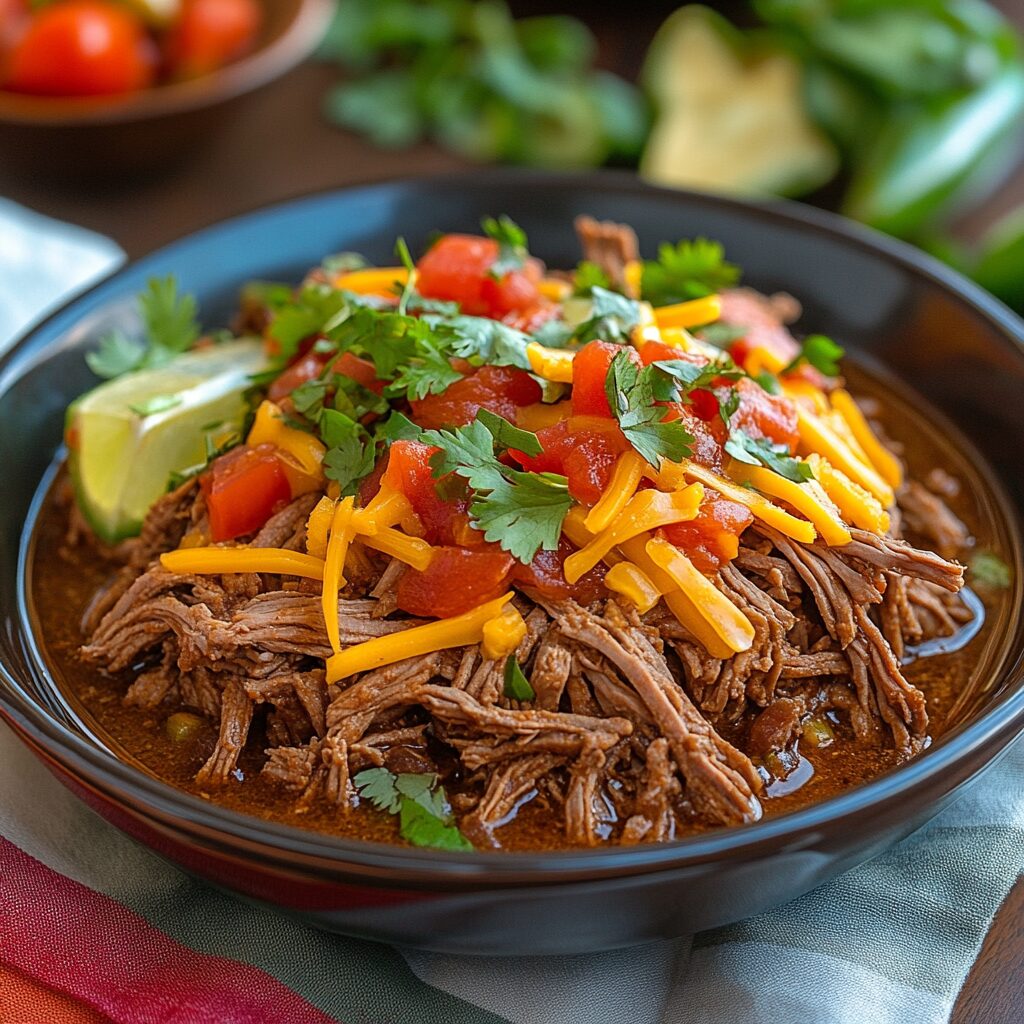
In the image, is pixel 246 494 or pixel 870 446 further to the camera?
pixel 870 446

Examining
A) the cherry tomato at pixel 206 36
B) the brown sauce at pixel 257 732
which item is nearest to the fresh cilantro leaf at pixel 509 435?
the brown sauce at pixel 257 732

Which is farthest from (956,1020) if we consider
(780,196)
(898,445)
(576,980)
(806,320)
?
(780,196)

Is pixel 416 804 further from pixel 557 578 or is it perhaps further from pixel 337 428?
pixel 337 428

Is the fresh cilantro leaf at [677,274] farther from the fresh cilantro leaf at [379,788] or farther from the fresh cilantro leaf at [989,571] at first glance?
the fresh cilantro leaf at [379,788]

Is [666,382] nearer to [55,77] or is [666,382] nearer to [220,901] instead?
[220,901]

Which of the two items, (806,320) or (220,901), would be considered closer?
(220,901)

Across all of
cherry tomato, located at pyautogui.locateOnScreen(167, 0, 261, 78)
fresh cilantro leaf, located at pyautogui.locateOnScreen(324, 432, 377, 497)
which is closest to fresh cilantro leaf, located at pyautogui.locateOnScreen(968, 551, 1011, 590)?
fresh cilantro leaf, located at pyautogui.locateOnScreen(324, 432, 377, 497)

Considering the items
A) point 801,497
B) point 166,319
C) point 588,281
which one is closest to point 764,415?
point 801,497
